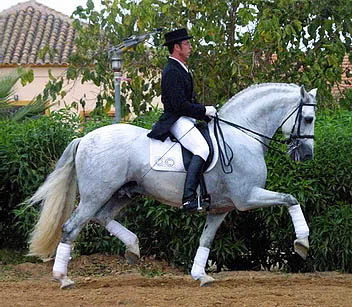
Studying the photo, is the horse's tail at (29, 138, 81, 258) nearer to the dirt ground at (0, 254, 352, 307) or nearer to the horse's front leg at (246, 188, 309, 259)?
the dirt ground at (0, 254, 352, 307)

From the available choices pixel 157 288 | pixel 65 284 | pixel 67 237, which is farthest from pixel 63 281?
pixel 157 288

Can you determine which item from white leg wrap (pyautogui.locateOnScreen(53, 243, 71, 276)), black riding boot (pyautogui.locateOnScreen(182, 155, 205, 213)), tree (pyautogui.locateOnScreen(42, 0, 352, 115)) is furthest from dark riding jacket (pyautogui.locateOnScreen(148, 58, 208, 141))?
tree (pyautogui.locateOnScreen(42, 0, 352, 115))

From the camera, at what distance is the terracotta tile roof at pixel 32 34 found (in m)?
26.2

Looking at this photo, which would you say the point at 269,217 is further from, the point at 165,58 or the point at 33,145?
the point at 165,58

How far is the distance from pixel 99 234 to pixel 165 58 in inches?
148

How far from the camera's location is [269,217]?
980 centimetres

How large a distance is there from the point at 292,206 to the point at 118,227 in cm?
188

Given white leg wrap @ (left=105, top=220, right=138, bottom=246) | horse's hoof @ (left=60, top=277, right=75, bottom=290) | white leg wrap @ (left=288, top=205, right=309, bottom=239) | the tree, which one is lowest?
horse's hoof @ (left=60, top=277, right=75, bottom=290)

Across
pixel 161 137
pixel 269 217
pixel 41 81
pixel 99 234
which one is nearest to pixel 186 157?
pixel 161 137

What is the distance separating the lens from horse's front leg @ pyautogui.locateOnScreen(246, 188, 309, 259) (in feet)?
25.3

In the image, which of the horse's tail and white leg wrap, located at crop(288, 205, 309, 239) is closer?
white leg wrap, located at crop(288, 205, 309, 239)

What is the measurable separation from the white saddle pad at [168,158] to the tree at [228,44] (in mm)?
4660

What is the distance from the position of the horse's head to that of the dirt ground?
138 cm

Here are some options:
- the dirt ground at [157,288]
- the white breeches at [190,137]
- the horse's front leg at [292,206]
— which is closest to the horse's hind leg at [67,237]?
the dirt ground at [157,288]
